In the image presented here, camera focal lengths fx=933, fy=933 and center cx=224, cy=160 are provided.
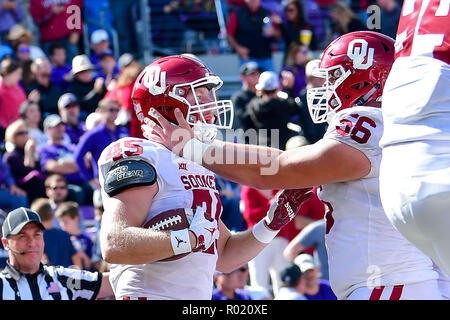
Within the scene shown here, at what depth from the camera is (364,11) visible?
42.0ft

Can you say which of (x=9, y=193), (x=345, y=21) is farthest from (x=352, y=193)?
(x=345, y=21)

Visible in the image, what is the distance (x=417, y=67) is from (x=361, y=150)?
77 cm

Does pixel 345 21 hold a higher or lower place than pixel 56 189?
higher

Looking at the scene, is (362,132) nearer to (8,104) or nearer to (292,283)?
(292,283)

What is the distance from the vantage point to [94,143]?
358 inches

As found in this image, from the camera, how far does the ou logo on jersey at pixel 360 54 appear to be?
14.8ft

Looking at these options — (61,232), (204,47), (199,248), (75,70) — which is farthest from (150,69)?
(204,47)

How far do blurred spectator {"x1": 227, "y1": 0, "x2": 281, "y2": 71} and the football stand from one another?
739 cm

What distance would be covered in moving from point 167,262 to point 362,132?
105cm

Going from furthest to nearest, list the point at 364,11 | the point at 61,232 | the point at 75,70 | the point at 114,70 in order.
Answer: the point at 364,11 < the point at 114,70 < the point at 75,70 < the point at 61,232

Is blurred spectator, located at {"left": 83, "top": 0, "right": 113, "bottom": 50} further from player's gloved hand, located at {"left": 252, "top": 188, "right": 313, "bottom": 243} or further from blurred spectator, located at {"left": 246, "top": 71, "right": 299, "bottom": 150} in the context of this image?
player's gloved hand, located at {"left": 252, "top": 188, "right": 313, "bottom": 243}

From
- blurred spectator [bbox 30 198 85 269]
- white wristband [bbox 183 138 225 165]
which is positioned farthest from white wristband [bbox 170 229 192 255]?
blurred spectator [bbox 30 198 85 269]

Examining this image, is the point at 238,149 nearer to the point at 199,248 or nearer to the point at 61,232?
the point at 199,248

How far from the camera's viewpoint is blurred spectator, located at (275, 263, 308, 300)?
721cm
